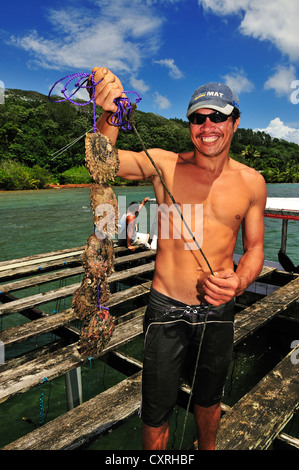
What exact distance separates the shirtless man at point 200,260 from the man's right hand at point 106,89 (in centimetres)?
35

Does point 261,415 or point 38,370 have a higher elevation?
point 38,370

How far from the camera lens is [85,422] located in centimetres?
268

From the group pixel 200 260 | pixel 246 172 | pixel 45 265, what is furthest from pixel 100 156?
pixel 45 265

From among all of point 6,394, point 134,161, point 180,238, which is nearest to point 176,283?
point 180,238

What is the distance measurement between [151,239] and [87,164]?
25.7 feet

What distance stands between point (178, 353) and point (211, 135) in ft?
5.09

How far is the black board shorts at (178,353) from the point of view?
2.04 metres

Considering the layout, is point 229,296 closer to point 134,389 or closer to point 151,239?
point 134,389

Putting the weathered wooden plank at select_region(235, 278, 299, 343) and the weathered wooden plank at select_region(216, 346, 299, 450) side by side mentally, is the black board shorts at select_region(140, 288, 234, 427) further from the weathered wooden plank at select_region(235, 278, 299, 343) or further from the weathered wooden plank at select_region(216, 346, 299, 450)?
the weathered wooden plank at select_region(235, 278, 299, 343)

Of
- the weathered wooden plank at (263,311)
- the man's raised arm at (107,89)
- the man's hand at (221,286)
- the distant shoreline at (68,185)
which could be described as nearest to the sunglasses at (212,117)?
the man's raised arm at (107,89)

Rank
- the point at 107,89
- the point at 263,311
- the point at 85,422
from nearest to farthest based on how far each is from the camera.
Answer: the point at 107,89 < the point at 85,422 < the point at 263,311

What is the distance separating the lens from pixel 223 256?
2252mm

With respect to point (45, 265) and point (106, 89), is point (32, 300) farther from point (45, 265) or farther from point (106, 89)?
point (106, 89)

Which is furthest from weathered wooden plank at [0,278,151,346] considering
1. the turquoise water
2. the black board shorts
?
the turquoise water
